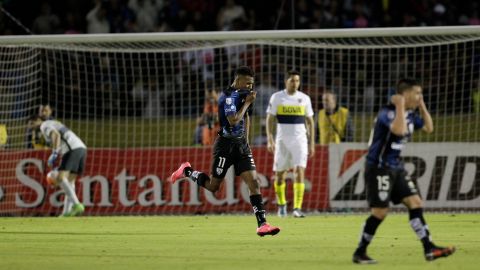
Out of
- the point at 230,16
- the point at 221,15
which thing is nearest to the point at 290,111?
the point at 230,16

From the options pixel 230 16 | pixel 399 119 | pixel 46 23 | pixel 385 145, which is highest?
pixel 230 16

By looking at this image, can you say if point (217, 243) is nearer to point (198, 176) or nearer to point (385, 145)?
point (198, 176)

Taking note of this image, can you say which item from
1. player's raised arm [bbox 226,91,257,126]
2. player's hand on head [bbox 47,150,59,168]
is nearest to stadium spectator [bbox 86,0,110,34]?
player's hand on head [bbox 47,150,59,168]

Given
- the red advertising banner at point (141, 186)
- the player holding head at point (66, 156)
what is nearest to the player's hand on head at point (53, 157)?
the player holding head at point (66, 156)

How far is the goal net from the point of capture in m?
18.0

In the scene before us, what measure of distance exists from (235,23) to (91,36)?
619cm

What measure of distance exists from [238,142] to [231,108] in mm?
611

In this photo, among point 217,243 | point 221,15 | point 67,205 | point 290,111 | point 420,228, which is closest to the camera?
point 420,228

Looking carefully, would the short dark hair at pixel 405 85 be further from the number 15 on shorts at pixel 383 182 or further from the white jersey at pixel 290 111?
the white jersey at pixel 290 111

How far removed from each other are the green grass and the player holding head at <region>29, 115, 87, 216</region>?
0.88 m

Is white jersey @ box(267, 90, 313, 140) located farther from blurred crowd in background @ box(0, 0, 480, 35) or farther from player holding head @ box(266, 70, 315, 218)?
blurred crowd in background @ box(0, 0, 480, 35)

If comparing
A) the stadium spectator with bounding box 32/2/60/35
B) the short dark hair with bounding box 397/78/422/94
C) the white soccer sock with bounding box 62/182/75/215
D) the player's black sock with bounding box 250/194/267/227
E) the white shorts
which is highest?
the stadium spectator with bounding box 32/2/60/35

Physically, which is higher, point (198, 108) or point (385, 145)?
point (198, 108)

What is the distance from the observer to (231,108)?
12.2m
